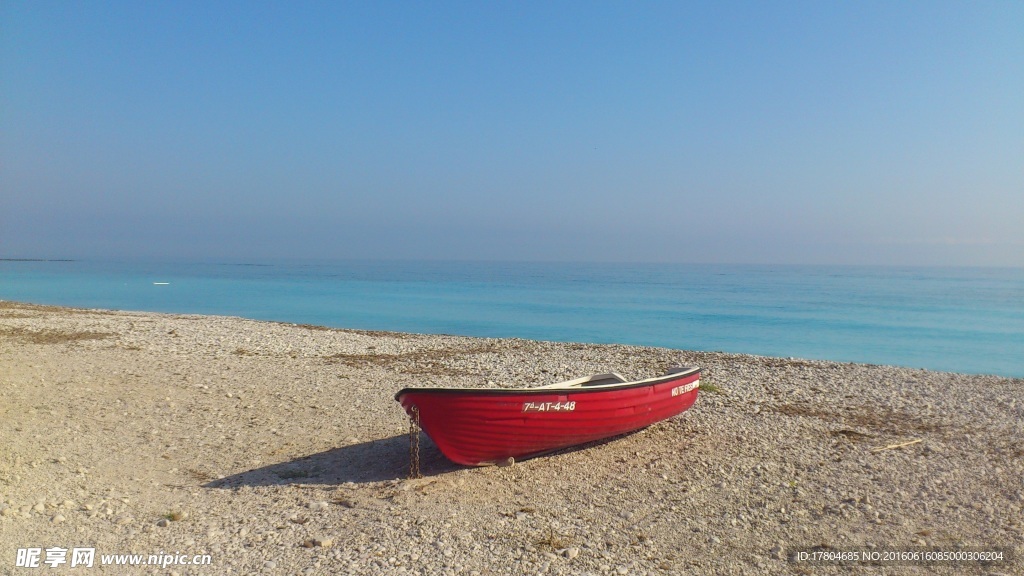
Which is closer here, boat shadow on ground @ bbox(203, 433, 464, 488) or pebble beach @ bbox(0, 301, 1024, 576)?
pebble beach @ bbox(0, 301, 1024, 576)

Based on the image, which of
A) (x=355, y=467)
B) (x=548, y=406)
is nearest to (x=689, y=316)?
(x=548, y=406)

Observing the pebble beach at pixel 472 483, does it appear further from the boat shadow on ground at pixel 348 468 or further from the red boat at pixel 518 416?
the red boat at pixel 518 416

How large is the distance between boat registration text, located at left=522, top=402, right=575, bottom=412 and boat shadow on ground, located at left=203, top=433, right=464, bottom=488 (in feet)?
4.13

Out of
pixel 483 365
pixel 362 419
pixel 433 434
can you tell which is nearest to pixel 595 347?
pixel 483 365

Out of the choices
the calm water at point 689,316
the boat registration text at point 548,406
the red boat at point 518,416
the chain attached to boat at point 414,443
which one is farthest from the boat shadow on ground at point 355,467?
the calm water at point 689,316

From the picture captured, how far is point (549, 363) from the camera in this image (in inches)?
695

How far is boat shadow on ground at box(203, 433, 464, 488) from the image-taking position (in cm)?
771

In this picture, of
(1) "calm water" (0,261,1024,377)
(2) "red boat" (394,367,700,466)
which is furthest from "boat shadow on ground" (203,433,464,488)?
(1) "calm water" (0,261,1024,377)

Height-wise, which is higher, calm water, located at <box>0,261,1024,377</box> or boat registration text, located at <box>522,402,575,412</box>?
boat registration text, located at <box>522,402,575,412</box>

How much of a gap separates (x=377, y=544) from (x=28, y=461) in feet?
17.2

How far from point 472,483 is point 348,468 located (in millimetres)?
1827

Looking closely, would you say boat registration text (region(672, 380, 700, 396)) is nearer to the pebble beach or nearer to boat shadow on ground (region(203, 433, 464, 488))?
the pebble beach

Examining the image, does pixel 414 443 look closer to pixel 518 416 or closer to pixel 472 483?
pixel 472 483

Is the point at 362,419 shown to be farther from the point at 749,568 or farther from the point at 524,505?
the point at 749,568
